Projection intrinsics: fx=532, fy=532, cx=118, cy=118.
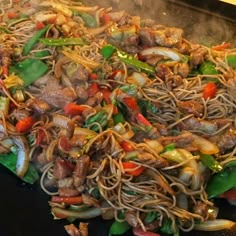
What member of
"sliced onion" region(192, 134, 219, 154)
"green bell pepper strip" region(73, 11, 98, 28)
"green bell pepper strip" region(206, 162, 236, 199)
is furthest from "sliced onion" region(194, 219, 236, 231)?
"green bell pepper strip" region(73, 11, 98, 28)

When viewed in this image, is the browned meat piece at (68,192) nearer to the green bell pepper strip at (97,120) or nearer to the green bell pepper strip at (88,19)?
the green bell pepper strip at (97,120)

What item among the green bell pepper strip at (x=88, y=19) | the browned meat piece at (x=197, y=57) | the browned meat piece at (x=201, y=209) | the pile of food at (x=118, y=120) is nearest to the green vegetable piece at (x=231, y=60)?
the pile of food at (x=118, y=120)

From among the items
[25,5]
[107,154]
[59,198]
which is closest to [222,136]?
[107,154]

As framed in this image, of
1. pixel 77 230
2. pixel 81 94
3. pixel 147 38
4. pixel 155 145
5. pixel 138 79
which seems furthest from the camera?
pixel 147 38

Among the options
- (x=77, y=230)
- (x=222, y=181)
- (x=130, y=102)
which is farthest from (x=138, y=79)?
(x=77, y=230)

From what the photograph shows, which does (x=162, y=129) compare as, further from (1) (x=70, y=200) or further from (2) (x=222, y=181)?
(1) (x=70, y=200)

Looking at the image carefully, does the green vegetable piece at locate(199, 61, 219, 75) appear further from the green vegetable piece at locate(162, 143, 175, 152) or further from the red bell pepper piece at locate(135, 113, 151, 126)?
the green vegetable piece at locate(162, 143, 175, 152)
